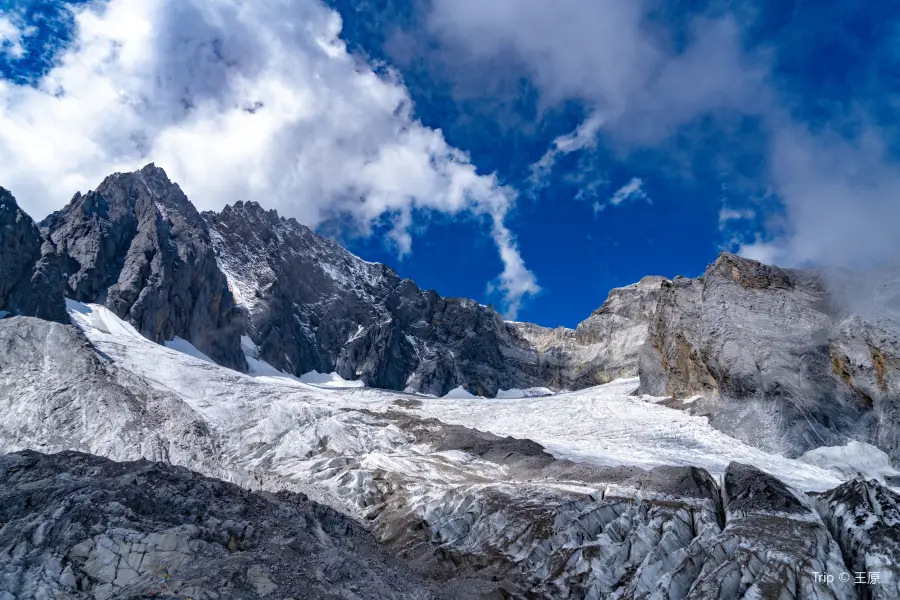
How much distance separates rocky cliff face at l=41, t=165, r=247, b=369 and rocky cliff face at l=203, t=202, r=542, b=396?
536 inches

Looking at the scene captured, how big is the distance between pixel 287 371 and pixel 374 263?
49.0 m

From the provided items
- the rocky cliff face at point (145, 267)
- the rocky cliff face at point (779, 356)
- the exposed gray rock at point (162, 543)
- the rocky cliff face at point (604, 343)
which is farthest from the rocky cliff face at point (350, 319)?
the exposed gray rock at point (162, 543)

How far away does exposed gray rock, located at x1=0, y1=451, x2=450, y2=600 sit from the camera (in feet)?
62.7

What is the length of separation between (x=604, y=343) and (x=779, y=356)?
76.9m

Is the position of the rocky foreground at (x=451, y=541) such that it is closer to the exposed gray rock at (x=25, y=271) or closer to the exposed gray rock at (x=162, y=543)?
the exposed gray rock at (x=162, y=543)

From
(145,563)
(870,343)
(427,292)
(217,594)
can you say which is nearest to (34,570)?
(145,563)

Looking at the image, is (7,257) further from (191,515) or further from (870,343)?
(870,343)

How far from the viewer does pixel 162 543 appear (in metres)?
21.5

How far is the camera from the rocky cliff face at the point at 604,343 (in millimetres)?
127625

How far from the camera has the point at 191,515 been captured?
24938 millimetres

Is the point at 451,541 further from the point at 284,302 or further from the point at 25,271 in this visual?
the point at 284,302

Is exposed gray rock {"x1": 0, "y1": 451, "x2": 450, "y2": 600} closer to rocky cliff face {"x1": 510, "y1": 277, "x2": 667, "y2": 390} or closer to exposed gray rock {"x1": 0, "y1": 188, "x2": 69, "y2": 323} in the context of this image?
exposed gray rock {"x1": 0, "y1": 188, "x2": 69, "y2": 323}

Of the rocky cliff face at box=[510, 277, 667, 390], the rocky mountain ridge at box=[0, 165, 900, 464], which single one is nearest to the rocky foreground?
the rocky mountain ridge at box=[0, 165, 900, 464]

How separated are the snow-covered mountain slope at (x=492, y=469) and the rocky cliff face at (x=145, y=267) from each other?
26.5m
